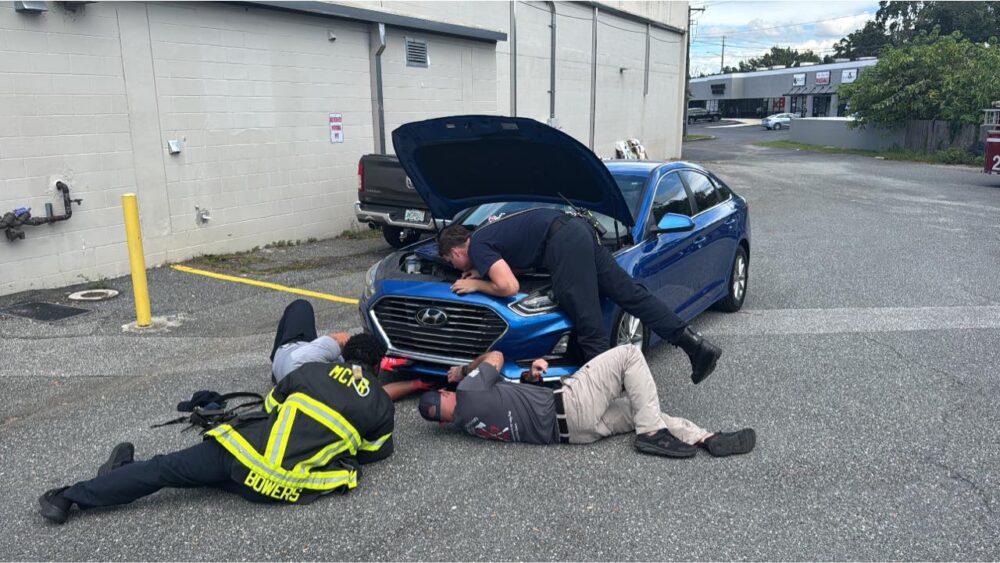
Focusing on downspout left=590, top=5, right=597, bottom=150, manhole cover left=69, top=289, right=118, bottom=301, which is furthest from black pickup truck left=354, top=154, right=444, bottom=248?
downspout left=590, top=5, right=597, bottom=150

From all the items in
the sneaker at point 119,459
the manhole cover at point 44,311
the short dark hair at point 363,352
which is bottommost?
the manhole cover at point 44,311

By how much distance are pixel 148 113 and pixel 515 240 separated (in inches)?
262

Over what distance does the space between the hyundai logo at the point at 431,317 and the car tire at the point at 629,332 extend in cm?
114

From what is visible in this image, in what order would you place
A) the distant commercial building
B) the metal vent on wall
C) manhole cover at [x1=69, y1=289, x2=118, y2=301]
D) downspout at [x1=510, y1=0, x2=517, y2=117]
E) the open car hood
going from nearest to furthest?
the open car hood < manhole cover at [x1=69, y1=289, x2=118, y2=301] < the metal vent on wall < downspout at [x1=510, y1=0, x2=517, y2=117] < the distant commercial building

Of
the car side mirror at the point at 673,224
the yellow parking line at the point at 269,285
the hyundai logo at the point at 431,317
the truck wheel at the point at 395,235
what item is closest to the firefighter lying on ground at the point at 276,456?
the hyundai logo at the point at 431,317

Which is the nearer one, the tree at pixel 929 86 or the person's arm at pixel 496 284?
the person's arm at pixel 496 284

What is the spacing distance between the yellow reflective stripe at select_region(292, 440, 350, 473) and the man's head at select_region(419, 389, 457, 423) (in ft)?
1.93

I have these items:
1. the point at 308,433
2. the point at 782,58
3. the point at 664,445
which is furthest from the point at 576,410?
the point at 782,58

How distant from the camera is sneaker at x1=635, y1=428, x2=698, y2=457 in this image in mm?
4316

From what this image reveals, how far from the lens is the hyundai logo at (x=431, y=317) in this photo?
4.94 metres

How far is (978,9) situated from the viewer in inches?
2677

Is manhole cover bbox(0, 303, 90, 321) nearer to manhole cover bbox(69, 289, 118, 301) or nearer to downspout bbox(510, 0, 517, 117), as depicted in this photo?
manhole cover bbox(69, 289, 118, 301)

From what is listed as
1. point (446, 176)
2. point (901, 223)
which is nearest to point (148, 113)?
point (446, 176)

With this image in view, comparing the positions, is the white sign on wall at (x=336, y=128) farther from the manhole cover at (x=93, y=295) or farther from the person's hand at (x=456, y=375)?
the person's hand at (x=456, y=375)
